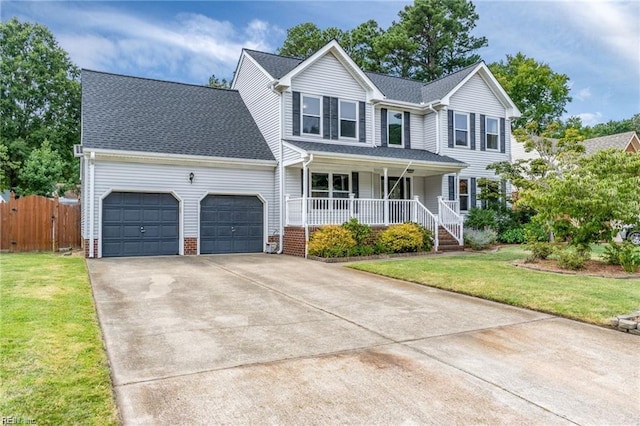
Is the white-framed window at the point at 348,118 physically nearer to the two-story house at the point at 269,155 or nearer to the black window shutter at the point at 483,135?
the two-story house at the point at 269,155

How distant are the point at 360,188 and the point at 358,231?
382cm

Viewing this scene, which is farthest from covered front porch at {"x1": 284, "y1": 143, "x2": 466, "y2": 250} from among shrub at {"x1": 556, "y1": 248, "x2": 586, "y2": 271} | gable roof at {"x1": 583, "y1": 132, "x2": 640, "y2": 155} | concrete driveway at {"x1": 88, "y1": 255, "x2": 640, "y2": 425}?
gable roof at {"x1": 583, "y1": 132, "x2": 640, "y2": 155}

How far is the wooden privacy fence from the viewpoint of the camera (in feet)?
51.1

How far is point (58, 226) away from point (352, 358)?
15737 millimetres

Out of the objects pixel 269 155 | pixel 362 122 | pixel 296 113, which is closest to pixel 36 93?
pixel 269 155

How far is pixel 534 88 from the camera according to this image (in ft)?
128

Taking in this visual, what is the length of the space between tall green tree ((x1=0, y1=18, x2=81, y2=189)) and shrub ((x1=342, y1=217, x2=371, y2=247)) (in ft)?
72.6

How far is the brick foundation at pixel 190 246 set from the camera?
15.5 meters

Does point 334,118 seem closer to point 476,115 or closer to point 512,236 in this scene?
point 476,115

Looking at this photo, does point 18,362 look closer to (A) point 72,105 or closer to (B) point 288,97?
(B) point 288,97

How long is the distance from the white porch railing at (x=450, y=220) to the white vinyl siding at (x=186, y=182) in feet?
A: 21.5

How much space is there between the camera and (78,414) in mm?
3164

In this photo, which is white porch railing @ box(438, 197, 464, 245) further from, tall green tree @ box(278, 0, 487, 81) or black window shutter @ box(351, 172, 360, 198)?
tall green tree @ box(278, 0, 487, 81)

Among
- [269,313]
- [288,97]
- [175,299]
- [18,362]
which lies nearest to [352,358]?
[269,313]
